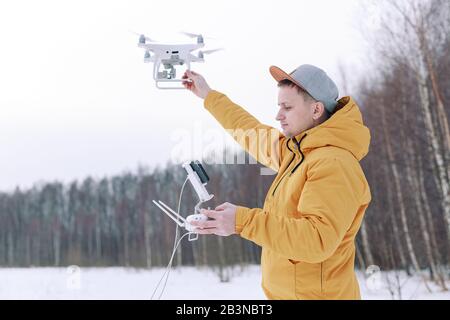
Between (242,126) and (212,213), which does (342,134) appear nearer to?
(212,213)

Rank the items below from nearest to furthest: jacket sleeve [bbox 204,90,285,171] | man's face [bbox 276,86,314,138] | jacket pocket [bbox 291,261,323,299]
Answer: jacket pocket [bbox 291,261,323,299] < man's face [bbox 276,86,314,138] < jacket sleeve [bbox 204,90,285,171]

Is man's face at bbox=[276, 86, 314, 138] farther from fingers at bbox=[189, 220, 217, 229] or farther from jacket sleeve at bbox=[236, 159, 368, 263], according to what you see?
fingers at bbox=[189, 220, 217, 229]

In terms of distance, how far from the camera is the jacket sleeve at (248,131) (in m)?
1.42

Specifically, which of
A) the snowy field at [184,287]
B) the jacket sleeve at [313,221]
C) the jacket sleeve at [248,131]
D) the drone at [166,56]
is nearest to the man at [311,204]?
the jacket sleeve at [313,221]

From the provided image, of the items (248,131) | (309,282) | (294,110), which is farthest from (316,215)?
(248,131)

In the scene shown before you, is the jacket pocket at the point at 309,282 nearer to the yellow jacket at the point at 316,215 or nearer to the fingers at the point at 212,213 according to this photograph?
the yellow jacket at the point at 316,215

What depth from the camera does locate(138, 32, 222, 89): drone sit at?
5.09 feet

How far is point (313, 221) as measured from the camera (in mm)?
938

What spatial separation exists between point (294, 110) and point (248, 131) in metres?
0.37

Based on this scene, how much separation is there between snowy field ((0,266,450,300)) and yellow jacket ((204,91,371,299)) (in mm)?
5678

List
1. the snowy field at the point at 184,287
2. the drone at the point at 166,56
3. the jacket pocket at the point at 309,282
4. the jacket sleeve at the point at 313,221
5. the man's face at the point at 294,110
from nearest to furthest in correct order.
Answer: the jacket sleeve at the point at 313,221, the jacket pocket at the point at 309,282, the man's face at the point at 294,110, the drone at the point at 166,56, the snowy field at the point at 184,287

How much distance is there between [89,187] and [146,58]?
1642cm

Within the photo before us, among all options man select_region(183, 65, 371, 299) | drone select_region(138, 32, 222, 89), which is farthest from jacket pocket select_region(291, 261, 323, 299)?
drone select_region(138, 32, 222, 89)
